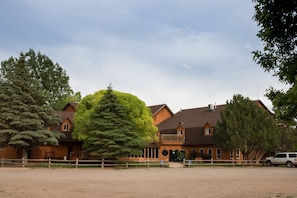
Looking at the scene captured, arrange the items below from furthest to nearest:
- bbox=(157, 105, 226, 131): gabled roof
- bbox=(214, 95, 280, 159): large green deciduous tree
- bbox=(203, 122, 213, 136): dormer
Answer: bbox=(157, 105, 226, 131): gabled roof, bbox=(203, 122, 213, 136): dormer, bbox=(214, 95, 280, 159): large green deciduous tree

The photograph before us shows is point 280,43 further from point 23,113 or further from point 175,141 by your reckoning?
point 175,141

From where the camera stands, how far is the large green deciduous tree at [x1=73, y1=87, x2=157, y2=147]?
39562 millimetres

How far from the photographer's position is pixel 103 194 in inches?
570

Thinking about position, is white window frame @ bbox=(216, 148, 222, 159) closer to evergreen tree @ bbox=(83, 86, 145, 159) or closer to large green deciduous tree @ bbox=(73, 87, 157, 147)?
large green deciduous tree @ bbox=(73, 87, 157, 147)

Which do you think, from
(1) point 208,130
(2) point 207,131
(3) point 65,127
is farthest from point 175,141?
(3) point 65,127

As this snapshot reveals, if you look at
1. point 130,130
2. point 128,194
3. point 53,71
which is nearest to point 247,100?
point 130,130

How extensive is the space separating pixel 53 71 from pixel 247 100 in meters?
40.3

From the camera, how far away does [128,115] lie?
40.0 meters

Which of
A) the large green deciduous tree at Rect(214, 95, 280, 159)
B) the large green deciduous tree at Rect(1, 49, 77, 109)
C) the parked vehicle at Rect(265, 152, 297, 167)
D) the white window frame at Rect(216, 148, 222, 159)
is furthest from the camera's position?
the large green deciduous tree at Rect(1, 49, 77, 109)

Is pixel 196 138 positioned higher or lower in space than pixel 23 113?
lower

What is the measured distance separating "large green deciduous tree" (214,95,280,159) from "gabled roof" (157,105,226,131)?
6.16m

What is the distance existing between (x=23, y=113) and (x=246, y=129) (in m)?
25.1

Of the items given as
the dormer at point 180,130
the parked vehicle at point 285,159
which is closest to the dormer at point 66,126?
the dormer at point 180,130

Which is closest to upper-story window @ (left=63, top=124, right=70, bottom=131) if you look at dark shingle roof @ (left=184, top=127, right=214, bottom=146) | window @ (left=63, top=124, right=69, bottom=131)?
window @ (left=63, top=124, right=69, bottom=131)
